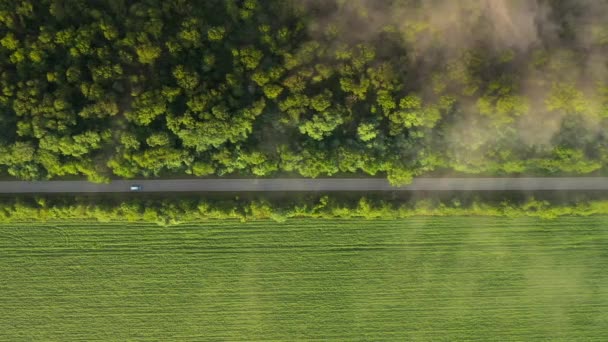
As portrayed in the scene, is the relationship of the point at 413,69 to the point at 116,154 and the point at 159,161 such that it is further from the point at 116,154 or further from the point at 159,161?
the point at 116,154

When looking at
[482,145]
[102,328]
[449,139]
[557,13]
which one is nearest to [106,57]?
[102,328]

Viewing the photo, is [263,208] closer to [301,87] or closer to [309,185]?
[309,185]

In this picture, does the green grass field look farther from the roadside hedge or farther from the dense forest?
the dense forest

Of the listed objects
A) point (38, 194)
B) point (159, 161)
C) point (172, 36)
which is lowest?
point (38, 194)

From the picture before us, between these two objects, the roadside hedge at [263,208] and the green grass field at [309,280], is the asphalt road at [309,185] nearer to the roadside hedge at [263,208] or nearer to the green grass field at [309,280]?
the roadside hedge at [263,208]

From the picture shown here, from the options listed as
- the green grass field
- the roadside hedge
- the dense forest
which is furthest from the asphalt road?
the green grass field

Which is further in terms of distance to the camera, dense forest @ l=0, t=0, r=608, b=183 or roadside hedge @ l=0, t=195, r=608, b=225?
roadside hedge @ l=0, t=195, r=608, b=225
